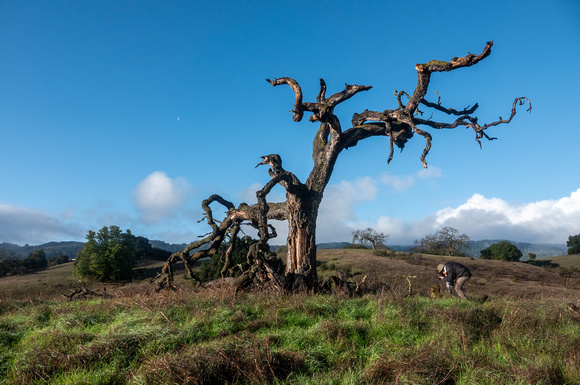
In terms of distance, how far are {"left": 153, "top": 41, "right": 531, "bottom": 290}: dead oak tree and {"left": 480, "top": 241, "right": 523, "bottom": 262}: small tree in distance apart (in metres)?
43.4

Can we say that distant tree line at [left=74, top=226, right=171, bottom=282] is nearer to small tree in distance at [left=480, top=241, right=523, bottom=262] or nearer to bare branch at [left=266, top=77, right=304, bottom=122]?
bare branch at [left=266, top=77, right=304, bottom=122]

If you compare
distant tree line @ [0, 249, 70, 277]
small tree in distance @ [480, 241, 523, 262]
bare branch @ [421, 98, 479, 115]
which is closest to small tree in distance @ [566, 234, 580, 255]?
small tree in distance @ [480, 241, 523, 262]

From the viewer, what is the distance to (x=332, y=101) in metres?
13.2

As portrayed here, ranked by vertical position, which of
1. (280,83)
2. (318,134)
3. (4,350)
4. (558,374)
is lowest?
(558,374)

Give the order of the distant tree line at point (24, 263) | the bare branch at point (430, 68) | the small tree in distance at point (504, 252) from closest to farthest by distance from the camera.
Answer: the bare branch at point (430, 68) < the distant tree line at point (24, 263) < the small tree in distance at point (504, 252)

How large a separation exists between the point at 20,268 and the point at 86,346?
50.4 metres

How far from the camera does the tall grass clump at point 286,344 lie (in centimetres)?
482

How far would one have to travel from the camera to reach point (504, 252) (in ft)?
168

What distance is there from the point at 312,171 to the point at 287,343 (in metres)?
9.01

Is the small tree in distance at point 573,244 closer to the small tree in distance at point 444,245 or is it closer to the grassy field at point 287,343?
the small tree in distance at point 444,245

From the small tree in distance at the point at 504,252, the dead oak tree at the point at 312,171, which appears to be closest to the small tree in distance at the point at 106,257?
the dead oak tree at the point at 312,171

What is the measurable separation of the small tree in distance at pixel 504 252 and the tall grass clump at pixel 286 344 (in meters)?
48.4

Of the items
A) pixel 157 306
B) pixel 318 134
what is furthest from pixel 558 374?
pixel 318 134

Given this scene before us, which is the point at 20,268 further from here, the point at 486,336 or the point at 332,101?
the point at 486,336
